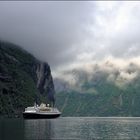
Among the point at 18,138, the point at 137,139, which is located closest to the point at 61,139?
the point at 18,138

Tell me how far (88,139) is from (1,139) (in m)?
22.6

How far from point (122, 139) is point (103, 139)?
16.1 feet

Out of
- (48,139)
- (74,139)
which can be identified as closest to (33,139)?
(48,139)

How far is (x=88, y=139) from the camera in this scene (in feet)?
341

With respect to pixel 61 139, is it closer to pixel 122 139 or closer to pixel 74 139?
pixel 74 139

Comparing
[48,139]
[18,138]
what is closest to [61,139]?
[48,139]

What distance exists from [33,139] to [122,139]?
23018mm

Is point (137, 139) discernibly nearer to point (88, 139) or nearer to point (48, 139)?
point (88, 139)

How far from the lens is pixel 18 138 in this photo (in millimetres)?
101875

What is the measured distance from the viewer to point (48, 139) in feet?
331

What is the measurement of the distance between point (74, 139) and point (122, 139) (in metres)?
12.5

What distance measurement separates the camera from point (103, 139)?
10356cm

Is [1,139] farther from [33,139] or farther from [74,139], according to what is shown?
[74,139]

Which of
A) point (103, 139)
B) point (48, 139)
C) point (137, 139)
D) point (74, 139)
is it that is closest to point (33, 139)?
point (48, 139)
